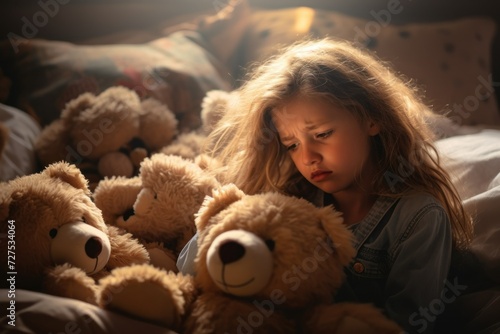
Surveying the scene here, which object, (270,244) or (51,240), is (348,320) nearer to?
(270,244)

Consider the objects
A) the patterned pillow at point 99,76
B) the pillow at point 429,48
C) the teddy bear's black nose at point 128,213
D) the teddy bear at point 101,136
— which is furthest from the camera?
the pillow at point 429,48

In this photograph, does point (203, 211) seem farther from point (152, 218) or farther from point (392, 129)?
point (392, 129)

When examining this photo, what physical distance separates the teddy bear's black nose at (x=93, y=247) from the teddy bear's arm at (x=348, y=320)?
356 mm

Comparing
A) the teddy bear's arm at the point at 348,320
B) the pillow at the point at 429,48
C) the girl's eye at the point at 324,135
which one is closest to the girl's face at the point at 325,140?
the girl's eye at the point at 324,135

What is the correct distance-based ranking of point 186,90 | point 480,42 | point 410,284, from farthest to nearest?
point 480,42
point 186,90
point 410,284

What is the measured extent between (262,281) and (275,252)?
45mm

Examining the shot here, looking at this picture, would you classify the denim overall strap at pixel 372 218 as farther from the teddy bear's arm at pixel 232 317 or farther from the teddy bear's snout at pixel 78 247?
the teddy bear's snout at pixel 78 247

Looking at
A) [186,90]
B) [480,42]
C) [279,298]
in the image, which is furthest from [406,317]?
[480,42]

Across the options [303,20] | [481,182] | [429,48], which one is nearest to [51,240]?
[481,182]

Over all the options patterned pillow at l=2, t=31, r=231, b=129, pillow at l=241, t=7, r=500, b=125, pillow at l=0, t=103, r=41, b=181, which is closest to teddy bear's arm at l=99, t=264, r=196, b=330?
pillow at l=0, t=103, r=41, b=181

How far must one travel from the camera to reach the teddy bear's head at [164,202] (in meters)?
1.05

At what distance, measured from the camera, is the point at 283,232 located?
0.72 metres

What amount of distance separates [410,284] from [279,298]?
246mm

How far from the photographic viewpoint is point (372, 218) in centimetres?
100
